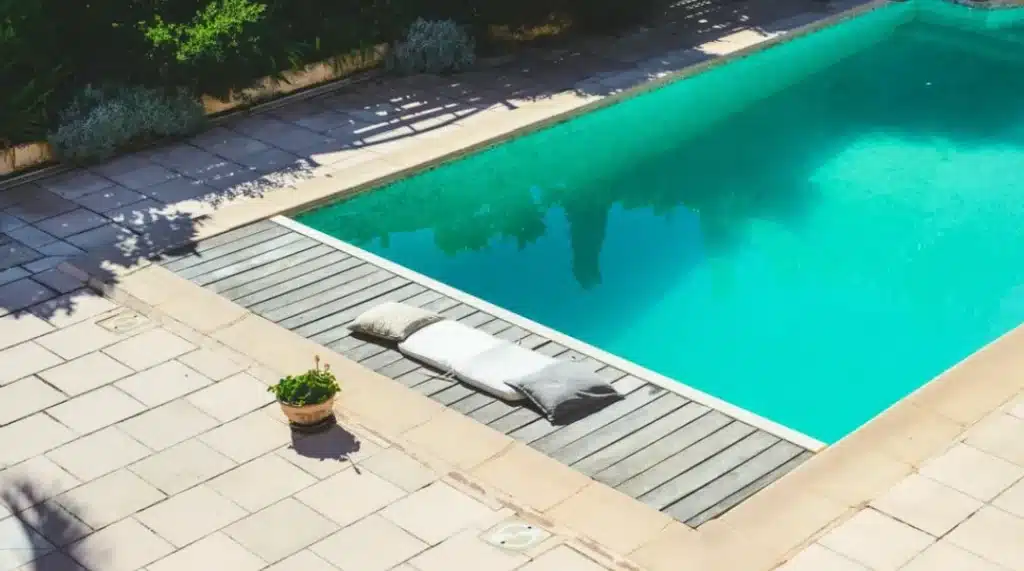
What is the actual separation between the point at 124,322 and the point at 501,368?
3283mm

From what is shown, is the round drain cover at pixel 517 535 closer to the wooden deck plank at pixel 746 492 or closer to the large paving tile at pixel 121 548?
the wooden deck plank at pixel 746 492

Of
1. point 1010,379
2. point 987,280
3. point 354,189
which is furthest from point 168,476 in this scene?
point 987,280

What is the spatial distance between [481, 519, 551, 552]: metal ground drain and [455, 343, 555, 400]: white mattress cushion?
143cm

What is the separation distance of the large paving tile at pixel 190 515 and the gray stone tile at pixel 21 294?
3414 mm

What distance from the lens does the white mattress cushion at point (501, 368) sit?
31.2ft

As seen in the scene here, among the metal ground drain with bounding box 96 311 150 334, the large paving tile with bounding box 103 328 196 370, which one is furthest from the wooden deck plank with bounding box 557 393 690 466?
the metal ground drain with bounding box 96 311 150 334

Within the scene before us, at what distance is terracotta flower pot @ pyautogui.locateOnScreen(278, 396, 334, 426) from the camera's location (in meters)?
9.08

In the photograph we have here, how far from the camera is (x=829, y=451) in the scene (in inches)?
350

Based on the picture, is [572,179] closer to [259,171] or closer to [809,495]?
[259,171]

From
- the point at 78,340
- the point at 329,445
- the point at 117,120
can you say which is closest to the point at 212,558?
the point at 329,445

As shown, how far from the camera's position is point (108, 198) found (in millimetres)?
13172

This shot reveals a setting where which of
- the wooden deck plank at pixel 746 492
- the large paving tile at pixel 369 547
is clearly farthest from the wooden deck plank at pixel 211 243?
the wooden deck plank at pixel 746 492

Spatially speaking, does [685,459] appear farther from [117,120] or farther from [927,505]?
[117,120]

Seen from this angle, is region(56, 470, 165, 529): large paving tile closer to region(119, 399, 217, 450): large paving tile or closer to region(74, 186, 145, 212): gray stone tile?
region(119, 399, 217, 450): large paving tile
